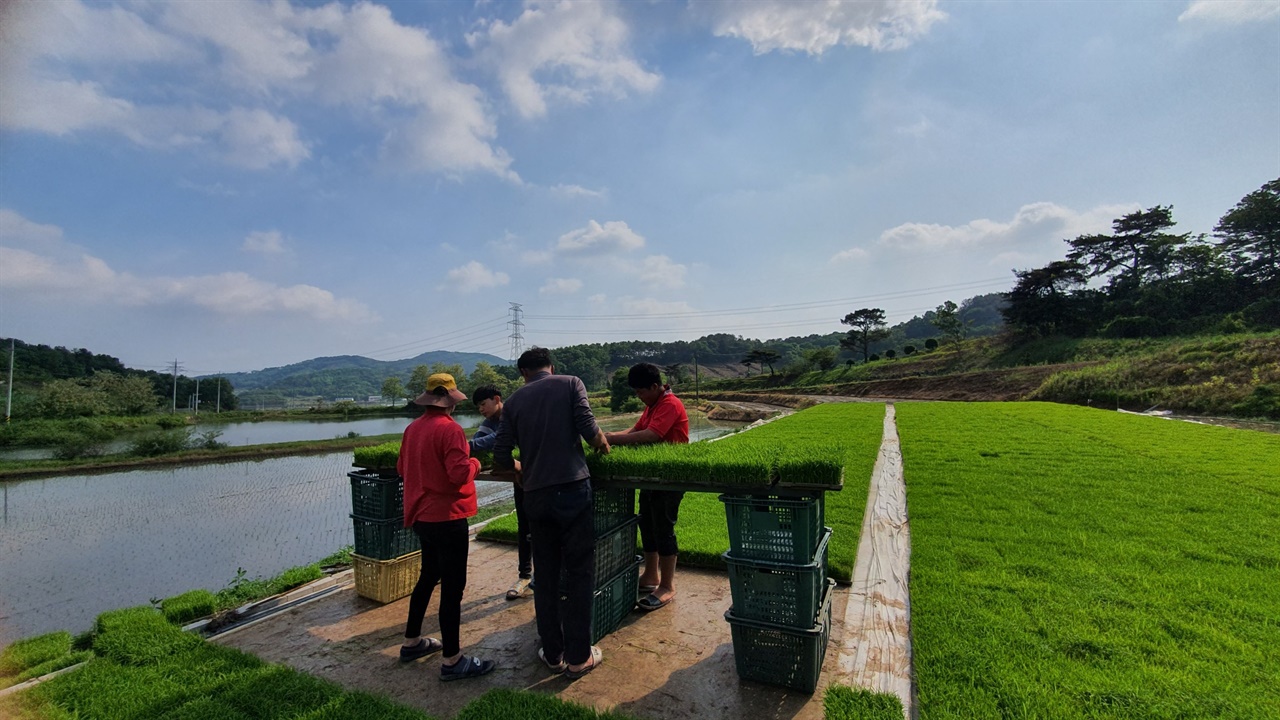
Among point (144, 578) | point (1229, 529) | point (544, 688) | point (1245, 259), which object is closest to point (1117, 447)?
point (1229, 529)

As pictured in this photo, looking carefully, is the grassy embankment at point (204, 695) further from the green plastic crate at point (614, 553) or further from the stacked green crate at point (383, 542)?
the stacked green crate at point (383, 542)

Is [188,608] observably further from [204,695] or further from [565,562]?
[565,562]

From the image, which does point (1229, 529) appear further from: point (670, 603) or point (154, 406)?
point (154, 406)

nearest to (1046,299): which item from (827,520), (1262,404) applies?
(1262,404)

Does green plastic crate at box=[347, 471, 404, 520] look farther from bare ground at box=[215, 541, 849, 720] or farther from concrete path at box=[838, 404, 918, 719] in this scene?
concrete path at box=[838, 404, 918, 719]

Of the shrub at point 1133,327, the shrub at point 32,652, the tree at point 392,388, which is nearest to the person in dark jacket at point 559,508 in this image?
the shrub at point 32,652

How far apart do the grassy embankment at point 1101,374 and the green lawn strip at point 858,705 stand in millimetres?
22457

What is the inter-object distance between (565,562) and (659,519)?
100 centimetres

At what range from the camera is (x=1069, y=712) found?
99.0 inches

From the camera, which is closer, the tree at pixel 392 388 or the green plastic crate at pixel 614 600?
the green plastic crate at pixel 614 600

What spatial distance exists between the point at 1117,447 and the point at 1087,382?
62.6 ft

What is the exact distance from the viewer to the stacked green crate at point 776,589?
285cm

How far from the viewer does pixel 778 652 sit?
2.92 metres

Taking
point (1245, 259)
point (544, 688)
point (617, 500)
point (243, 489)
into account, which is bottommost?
point (243, 489)
